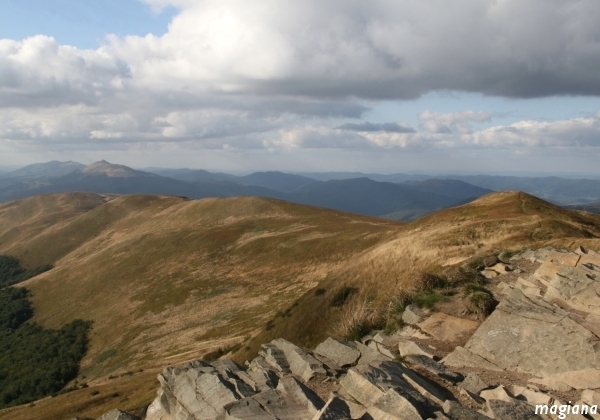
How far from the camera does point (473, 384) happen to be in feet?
35.6

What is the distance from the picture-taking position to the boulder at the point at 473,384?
419 inches

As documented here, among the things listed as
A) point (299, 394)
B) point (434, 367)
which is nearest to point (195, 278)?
point (299, 394)

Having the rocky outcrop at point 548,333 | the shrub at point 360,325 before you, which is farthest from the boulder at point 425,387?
the shrub at point 360,325

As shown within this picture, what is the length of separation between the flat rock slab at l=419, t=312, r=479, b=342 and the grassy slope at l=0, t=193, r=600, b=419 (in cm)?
580

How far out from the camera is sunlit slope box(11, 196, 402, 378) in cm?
5572

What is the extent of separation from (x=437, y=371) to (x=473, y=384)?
1109mm

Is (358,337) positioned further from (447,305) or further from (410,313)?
(447,305)

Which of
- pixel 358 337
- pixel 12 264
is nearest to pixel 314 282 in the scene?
pixel 358 337

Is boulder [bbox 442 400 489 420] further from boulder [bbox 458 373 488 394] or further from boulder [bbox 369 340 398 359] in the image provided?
boulder [bbox 369 340 398 359]

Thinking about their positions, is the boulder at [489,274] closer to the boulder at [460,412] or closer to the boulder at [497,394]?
the boulder at [497,394]

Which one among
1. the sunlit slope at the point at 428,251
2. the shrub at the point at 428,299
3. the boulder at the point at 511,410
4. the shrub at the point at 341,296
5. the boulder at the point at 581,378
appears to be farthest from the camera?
the shrub at the point at 341,296

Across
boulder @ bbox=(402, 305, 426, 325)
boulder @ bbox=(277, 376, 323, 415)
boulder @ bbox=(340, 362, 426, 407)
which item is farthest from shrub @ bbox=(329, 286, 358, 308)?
boulder @ bbox=(340, 362, 426, 407)

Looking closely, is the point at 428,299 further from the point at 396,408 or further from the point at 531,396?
the point at 396,408

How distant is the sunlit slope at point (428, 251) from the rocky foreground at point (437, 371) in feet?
34.5
